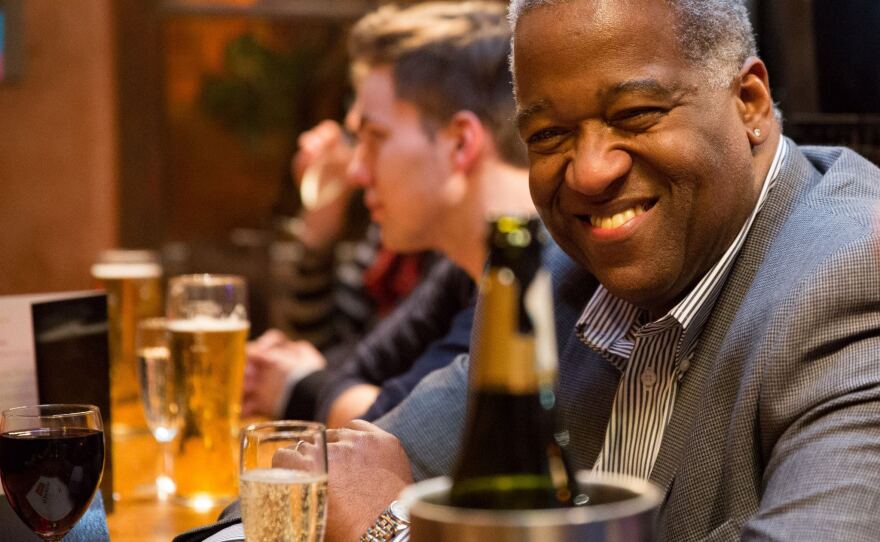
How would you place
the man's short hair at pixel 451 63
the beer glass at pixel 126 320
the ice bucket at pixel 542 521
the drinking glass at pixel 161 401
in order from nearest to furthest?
the ice bucket at pixel 542 521 < the drinking glass at pixel 161 401 < the beer glass at pixel 126 320 < the man's short hair at pixel 451 63

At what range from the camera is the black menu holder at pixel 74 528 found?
3.96 ft

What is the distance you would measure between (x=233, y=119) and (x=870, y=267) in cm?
523

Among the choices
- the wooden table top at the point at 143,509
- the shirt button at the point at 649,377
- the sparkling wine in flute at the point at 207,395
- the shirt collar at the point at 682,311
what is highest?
the shirt collar at the point at 682,311

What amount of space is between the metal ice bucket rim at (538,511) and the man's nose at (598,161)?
1.93 ft

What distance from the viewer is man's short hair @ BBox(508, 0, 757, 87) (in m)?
1.23

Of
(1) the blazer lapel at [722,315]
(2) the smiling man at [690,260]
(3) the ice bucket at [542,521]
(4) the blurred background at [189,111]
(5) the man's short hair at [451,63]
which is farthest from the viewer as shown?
(5) the man's short hair at [451,63]

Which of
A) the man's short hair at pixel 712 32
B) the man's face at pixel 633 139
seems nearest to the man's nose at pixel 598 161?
the man's face at pixel 633 139

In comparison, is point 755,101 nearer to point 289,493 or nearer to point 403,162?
point 289,493

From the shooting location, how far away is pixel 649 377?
1349mm

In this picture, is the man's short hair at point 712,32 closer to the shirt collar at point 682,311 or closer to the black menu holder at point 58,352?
the shirt collar at point 682,311

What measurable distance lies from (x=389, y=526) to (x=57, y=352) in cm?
61

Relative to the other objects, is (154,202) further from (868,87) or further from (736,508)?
(736,508)

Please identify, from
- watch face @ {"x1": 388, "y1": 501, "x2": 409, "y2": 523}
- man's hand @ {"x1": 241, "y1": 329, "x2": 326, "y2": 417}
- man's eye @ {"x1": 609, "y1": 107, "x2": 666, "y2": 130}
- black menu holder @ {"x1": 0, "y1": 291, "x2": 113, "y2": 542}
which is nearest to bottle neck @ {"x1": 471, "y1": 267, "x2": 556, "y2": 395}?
watch face @ {"x1": 388, "y1": 501, "x2": 409, "y2": 523}

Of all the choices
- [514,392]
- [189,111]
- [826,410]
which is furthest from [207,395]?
[189,111]
